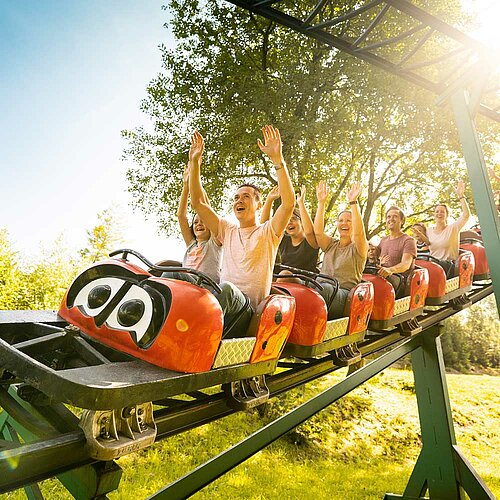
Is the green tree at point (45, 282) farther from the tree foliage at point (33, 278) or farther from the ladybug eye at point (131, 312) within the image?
Answer: the ladybug eye at point (131, 312)

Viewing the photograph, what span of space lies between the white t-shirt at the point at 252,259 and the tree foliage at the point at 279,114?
5.20 m

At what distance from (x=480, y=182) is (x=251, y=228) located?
2.15 meters

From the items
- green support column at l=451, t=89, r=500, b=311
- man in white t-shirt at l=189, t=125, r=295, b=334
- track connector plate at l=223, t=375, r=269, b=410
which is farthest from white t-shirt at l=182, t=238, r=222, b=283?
green support column at l=451, t=89, r=500, b=311

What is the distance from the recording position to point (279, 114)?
738cm

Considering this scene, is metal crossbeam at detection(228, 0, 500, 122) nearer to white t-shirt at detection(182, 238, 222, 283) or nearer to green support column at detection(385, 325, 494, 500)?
white t-shirt at detection(182, 238, 222, 283)

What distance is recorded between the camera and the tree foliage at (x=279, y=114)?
24.1ft

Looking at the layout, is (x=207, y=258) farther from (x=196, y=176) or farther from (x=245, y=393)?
(x=245, y=393)

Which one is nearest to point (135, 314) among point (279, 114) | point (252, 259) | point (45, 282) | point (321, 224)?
point (252, 259)

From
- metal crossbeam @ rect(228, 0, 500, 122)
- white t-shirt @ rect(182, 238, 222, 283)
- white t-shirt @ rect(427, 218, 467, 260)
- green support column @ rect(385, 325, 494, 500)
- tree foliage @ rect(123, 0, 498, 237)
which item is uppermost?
tree foliage @ rect(123, 0, 498, 237)

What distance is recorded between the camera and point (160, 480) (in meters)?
6.20

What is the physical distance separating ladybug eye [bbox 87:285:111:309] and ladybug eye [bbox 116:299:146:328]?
0.15 meters

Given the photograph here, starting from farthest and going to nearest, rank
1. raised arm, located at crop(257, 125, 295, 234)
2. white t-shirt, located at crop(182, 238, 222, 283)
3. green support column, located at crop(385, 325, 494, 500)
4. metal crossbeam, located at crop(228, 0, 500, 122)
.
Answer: green support column, located at crop(385, 325, 494, 500), white t-shirt, located at crop(182, 238, 222, 283), metal crossbeam, located at crop(228, 0, 500, 122), raised arm, located at crop(257, 125, 295, 234)

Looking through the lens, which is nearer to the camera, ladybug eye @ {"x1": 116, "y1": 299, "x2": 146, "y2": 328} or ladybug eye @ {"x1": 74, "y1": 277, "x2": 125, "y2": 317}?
ladybug eye @ {"x1": 116, "y1": 299, "x2": 146, "y2": 328}

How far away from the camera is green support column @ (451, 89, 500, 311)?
10.9ft
